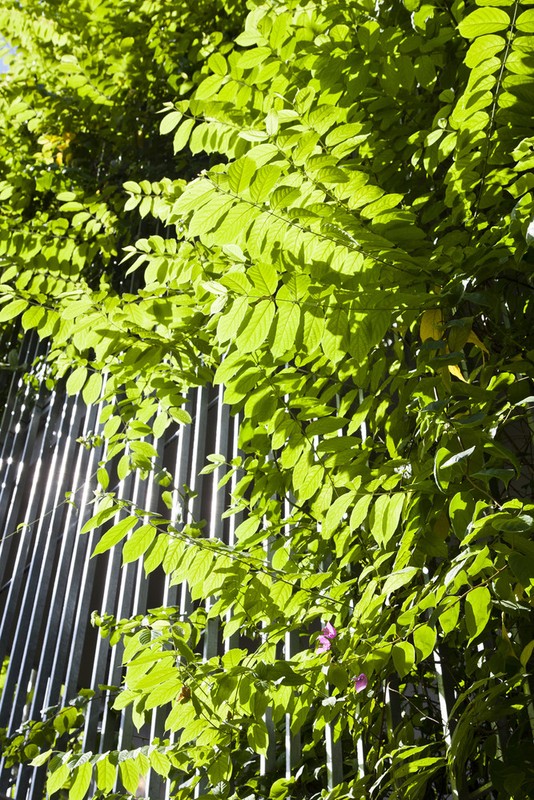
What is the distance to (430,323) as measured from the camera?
4.48ft

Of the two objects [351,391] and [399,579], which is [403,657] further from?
[351,391]

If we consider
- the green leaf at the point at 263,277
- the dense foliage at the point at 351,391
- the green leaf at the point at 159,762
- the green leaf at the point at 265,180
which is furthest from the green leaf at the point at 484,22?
the green leaf at the point at 159,762

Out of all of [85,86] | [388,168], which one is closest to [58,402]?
[85,86]

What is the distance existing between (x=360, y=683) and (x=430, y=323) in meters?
0.67

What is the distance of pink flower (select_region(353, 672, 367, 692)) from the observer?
51.3 inches

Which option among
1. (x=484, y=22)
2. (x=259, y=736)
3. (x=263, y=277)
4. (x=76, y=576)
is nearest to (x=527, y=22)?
(x=484, y=22)

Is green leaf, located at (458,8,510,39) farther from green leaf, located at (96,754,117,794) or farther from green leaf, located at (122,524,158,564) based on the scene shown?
green leaf, located at (96,754,117,794)

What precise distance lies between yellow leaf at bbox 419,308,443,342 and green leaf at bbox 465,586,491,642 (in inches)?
20.0

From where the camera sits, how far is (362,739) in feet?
5.03

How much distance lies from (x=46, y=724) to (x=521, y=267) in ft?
6.48

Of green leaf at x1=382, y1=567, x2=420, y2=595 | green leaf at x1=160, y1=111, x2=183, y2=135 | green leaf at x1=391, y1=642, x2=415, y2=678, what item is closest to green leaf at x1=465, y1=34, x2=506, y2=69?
green leaf at x1=160, y1=111, x2=183, y2=135

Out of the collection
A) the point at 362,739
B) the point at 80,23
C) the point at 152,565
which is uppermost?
the point at 80,23

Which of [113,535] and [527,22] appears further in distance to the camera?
[113,535]

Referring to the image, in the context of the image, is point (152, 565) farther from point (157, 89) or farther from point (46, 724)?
point (157, 89)
